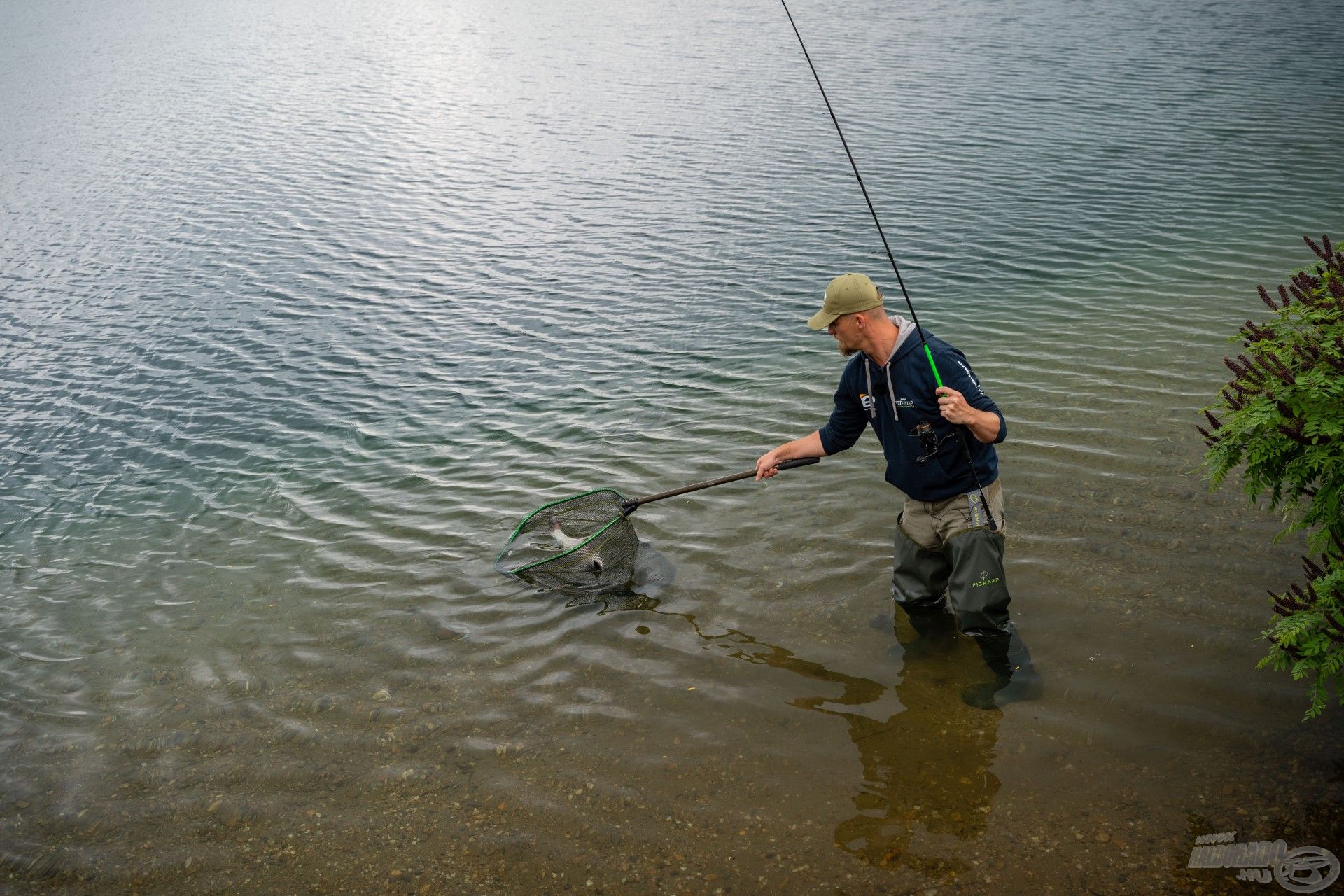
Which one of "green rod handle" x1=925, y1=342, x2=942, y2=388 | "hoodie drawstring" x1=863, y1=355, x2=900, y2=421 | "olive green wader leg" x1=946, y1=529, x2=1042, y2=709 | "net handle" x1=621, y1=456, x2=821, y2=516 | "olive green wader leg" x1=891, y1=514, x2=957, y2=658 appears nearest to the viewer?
"green rod handle" x1=925, y1=342, x2=942, y2=388

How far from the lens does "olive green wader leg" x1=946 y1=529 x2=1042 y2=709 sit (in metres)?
5.46

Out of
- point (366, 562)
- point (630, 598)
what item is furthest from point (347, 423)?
point (630, 598)

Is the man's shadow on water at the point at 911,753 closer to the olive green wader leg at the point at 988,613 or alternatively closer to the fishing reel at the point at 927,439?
the olive green wader leg at the point at 988,613

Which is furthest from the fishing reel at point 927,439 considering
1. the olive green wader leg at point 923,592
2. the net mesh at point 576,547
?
the net mesh at point 576,547

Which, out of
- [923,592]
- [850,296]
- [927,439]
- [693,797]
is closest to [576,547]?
[693,797]

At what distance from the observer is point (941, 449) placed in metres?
5.52

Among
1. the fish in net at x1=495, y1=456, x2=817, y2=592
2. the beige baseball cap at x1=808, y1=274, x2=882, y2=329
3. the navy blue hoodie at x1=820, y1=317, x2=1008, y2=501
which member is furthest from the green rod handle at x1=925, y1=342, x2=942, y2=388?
the fish in net at x1=495, y1=456, x2=817, y2=592

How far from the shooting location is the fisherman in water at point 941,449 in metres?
5.35

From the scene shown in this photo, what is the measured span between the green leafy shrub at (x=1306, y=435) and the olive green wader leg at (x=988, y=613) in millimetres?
1168

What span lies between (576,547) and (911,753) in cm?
260

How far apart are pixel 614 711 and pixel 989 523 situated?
238cm

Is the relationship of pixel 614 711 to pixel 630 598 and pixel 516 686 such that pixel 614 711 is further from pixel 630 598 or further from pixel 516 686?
pixel 630 598

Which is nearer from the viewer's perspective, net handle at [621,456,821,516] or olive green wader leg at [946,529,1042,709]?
olive green wader leg at [946,529,1042,709]

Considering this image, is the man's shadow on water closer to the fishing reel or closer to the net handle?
the net handle
